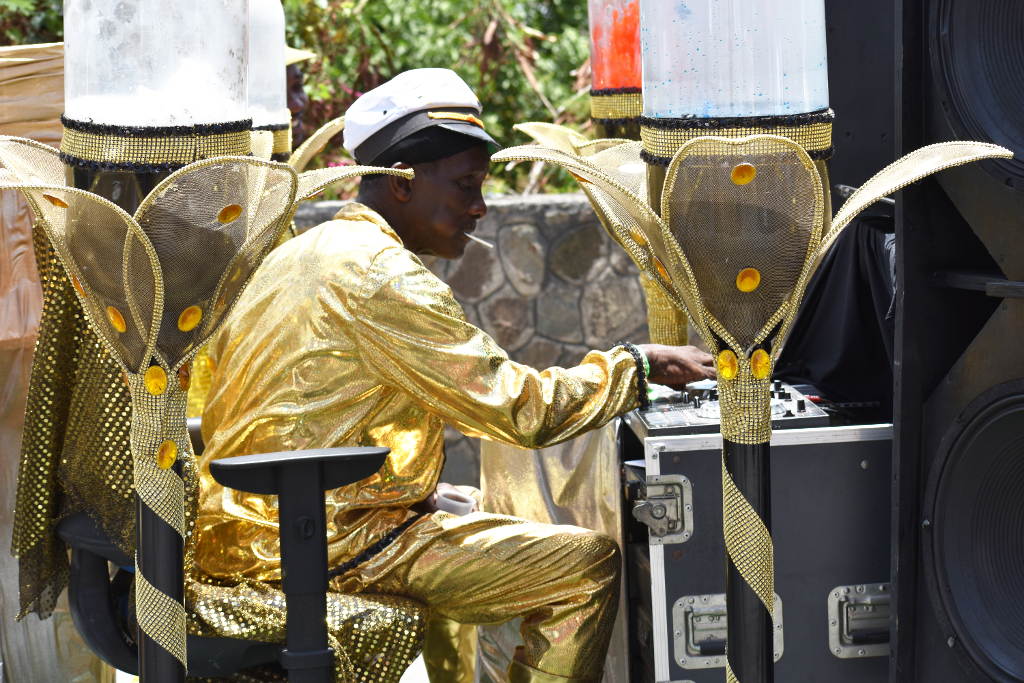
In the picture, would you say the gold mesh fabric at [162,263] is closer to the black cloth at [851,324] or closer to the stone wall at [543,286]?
the black cloth at [851,324]

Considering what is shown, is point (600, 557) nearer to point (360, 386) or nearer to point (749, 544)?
point (360, 386)

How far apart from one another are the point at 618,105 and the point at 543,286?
Result: 7.93 feet

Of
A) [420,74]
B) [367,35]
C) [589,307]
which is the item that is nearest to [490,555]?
[420,74]

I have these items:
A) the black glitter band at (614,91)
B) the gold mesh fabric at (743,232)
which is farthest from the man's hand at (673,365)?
the black glitter band at (614,91)

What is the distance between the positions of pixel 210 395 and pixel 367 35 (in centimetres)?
514

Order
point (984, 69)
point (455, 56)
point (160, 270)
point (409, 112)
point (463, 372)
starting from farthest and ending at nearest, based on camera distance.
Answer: point (455, 56)
point (409, 112)
point (463, 372)
point (984, 69)
point (160, 270)

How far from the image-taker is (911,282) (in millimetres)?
2455

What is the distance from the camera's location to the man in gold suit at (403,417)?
8.37 feet

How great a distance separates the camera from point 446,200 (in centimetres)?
293

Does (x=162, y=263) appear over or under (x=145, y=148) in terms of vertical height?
under

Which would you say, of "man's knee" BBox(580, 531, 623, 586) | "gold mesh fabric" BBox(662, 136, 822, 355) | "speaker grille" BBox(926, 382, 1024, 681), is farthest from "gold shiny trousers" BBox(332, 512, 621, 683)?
"gold mesh fabric" BBox(662, 136, 822, 355)

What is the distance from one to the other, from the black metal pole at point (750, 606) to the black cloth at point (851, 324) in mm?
1043

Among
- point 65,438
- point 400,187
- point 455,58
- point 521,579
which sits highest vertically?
point 455,58

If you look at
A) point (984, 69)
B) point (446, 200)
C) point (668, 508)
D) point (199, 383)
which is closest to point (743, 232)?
point (984, 69)
